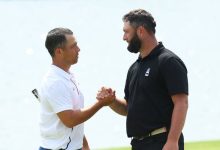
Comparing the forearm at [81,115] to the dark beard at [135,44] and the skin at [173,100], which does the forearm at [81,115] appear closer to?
the skin at [173,100]

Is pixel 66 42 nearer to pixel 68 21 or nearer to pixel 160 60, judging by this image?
pixel 160 60

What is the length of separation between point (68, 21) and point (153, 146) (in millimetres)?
5399

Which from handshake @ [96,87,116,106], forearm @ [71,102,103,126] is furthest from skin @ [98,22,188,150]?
forearm @ [71,102,103,126]

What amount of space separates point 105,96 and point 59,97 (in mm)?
290

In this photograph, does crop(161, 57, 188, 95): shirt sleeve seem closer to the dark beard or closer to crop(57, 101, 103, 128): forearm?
the dark beard

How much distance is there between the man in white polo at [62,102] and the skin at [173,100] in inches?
6.4

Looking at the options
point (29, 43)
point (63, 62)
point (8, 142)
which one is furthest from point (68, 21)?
point (63, 62)

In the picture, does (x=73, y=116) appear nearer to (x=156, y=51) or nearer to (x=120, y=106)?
(x=120, y=106)

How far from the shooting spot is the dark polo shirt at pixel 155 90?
323 cm

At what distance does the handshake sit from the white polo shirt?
0.41ft

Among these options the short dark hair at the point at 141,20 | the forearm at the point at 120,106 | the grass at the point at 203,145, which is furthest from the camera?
the grass at the point at 203,145

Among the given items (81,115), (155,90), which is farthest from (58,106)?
(155,90)

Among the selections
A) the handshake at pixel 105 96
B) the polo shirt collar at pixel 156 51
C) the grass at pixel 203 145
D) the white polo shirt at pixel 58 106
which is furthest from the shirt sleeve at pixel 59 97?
the grass at pixel 203 145

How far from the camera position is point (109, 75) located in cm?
855
